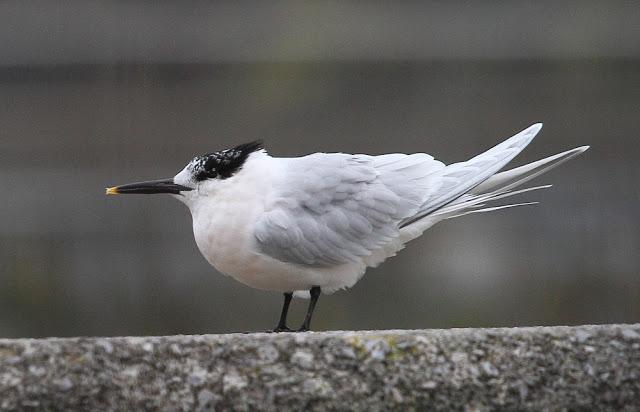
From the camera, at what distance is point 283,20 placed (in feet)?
23.1

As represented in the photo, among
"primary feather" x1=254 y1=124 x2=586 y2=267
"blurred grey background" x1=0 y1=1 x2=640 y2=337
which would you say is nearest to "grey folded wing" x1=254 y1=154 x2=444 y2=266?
"primary feather" x1=254 y1=124 x2=586 y2=267

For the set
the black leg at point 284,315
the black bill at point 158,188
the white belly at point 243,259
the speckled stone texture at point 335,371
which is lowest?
the black leg at point 284,315

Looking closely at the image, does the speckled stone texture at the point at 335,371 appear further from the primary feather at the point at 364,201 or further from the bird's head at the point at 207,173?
the bird's head at the point at 207,173

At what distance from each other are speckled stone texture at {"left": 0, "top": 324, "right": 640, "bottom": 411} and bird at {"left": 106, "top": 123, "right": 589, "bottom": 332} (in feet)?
3.37

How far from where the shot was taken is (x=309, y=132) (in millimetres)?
6434

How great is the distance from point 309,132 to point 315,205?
3.16m

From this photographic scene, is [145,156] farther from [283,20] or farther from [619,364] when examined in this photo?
[619,364]

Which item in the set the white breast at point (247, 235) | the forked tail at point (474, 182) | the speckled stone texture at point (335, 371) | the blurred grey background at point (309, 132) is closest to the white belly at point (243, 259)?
the white breast at point (247, 235)

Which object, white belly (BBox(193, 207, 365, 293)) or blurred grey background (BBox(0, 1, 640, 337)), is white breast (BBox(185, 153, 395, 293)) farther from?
Answer: blurred grey background (BBox(0, 1, 640, 337))

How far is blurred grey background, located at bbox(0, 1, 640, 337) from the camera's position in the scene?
580 cm

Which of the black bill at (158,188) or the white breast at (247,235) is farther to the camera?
the black bill at (158,188)

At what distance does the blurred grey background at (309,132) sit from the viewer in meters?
5.80

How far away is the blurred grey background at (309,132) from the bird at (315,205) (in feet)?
7.07

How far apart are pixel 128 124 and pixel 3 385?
4.77m
